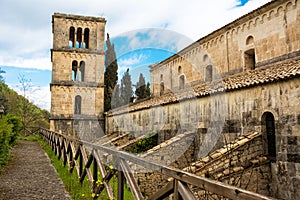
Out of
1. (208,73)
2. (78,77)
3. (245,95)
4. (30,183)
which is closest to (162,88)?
(208,73)

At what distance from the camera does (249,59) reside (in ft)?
44.2

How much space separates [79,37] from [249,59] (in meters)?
15.3

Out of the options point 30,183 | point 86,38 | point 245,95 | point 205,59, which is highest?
point 86,38

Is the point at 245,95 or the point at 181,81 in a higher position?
the point at 181,81

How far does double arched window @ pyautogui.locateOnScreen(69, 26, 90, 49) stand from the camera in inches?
912

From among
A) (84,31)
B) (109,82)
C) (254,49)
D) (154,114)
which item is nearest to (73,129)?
(109,82)

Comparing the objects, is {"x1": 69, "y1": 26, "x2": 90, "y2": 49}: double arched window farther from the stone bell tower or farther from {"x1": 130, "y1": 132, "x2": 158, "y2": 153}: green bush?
{"x1": 130, "y1": 132, "x2": 158, "y2": 153}: green bush

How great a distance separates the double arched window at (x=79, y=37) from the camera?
23159 millimetres

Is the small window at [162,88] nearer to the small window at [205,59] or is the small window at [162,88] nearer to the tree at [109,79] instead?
the tree at [109,79]

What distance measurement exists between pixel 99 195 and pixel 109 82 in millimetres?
21122

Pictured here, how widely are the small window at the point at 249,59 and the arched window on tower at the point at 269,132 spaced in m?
5.93

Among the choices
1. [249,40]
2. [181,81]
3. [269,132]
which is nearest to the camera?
[269,132]

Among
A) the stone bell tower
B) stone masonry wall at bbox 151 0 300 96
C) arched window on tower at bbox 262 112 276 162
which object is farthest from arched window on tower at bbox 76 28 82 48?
arched window on tower at bbox 262 112 276 162

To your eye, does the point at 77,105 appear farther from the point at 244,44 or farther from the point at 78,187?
the point at 78,187
